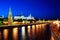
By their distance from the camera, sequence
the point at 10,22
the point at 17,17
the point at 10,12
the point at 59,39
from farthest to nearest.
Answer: the point at 17,17
the point at 10,12
the point at 10,22
the point at 59,39

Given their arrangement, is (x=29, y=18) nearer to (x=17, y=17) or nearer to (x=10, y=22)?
(x=17, y=17)

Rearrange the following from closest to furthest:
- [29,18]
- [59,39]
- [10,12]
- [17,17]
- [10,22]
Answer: [59,39] < [10,22] < [10,12] < [17,17] < [29,18]

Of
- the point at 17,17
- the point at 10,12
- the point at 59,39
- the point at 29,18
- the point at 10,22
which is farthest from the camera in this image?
the point at 29,18

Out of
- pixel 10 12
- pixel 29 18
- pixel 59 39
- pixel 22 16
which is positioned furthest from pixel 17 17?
pixel 59 39

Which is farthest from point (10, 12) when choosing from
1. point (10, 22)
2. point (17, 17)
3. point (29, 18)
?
point (29, 18)

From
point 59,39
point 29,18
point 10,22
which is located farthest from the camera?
point 29,18

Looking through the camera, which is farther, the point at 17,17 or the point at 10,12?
the point at 17,17

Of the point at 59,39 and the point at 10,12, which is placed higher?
the point at 10,12

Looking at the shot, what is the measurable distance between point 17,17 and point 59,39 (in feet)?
522

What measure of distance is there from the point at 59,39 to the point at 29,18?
596 ft

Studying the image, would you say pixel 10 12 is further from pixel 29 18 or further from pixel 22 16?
pixel 29 18

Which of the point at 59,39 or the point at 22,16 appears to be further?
the point at 22,16

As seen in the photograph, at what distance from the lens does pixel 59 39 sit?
11500 millimetres

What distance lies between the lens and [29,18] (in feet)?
633
